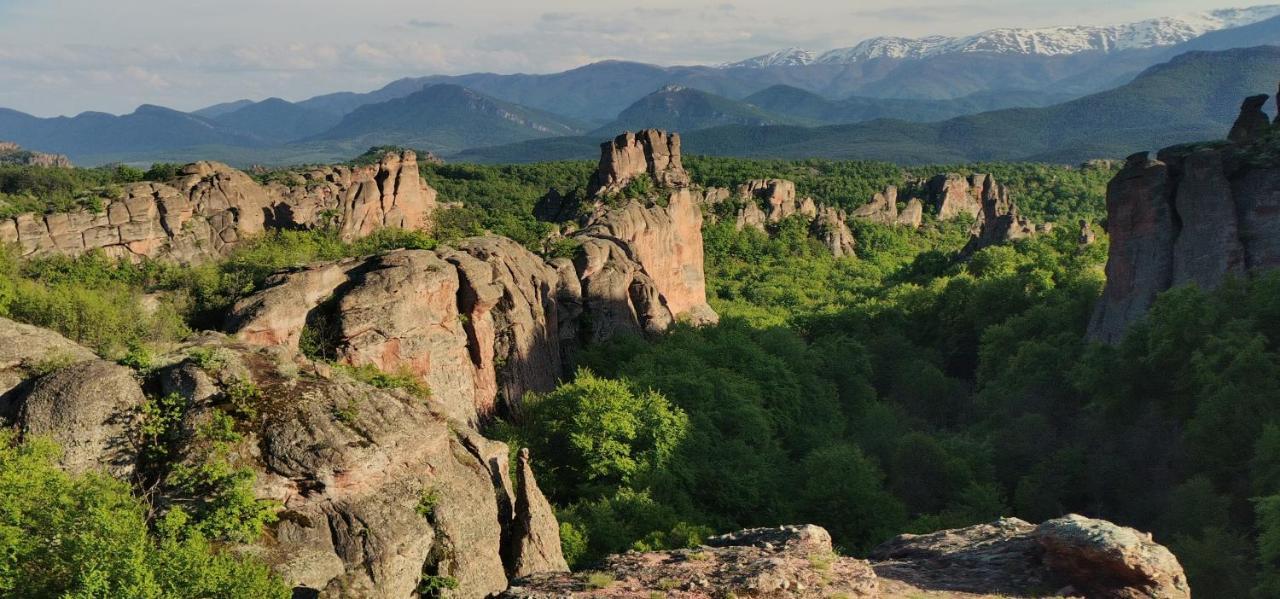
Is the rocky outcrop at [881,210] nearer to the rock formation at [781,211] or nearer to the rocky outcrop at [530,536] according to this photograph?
the rock formation at [781,211]

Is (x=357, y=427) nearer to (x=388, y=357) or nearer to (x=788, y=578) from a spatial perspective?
(x=788, y=578)

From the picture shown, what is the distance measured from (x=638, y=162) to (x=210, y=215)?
55028 millimetres

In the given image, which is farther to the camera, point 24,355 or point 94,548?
point 24,355

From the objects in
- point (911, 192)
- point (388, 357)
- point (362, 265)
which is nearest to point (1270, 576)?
point (388, 357)

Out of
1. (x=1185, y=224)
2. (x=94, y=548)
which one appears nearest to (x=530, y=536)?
(x=94, y=548)

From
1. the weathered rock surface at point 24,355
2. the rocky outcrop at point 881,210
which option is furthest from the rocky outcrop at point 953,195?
the weathered rock surface at point 24,355

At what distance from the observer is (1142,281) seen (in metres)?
49.7

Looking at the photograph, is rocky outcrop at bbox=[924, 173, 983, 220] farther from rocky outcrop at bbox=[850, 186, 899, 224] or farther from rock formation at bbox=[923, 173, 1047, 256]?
rocky outcrop at bbox=[850, 186, 899, 224]

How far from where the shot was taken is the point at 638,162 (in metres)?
105

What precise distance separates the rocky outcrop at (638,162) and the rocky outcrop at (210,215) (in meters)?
24.5

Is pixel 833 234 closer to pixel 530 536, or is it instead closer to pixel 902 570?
pixel 902 570

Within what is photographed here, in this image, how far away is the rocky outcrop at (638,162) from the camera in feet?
325

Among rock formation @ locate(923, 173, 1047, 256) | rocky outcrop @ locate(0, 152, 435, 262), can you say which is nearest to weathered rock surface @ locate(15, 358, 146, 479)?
rocky outcrop @ locate(0, 152, 435, 262)

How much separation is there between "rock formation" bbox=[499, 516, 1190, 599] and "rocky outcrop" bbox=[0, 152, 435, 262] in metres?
42.6
